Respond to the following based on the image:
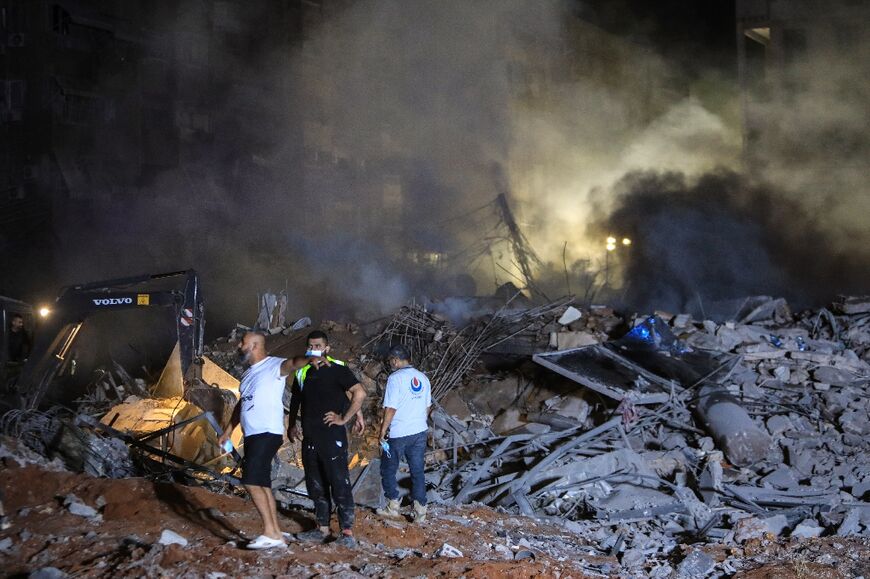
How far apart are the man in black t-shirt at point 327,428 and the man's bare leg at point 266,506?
1.32ft

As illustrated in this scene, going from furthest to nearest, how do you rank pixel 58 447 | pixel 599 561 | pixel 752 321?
pixel 752 321, pixel 58 447, pixel 599 561

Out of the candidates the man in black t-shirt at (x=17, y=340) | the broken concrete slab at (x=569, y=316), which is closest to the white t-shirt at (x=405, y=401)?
the man in black t-shirt at (x=17, y=340)

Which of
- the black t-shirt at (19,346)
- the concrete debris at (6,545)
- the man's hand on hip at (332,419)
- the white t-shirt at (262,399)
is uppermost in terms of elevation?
the white t-shirt at (262,399)

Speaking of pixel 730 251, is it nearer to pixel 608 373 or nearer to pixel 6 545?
pixel 608 373

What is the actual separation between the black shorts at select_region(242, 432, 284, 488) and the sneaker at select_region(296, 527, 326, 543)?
1.85 ft

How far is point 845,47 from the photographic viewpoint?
65.0ft

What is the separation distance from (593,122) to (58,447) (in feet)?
75.3

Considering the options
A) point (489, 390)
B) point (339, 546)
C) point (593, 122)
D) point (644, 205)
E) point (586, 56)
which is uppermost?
point (586, 56)

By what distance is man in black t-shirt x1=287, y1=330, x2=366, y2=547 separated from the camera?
4406 mm

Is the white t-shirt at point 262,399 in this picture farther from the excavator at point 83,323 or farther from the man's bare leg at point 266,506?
the excavator at point 83,323

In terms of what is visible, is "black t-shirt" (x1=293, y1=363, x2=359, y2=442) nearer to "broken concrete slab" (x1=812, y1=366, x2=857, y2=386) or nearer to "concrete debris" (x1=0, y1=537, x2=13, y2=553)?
"concrete debris" (x1=0, y1=537, x2=13, y2=553)

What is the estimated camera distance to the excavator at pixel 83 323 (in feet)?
24.8

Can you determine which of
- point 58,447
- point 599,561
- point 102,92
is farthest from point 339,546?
point 102,92

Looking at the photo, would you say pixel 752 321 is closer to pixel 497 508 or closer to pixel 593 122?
pixel 497 508
